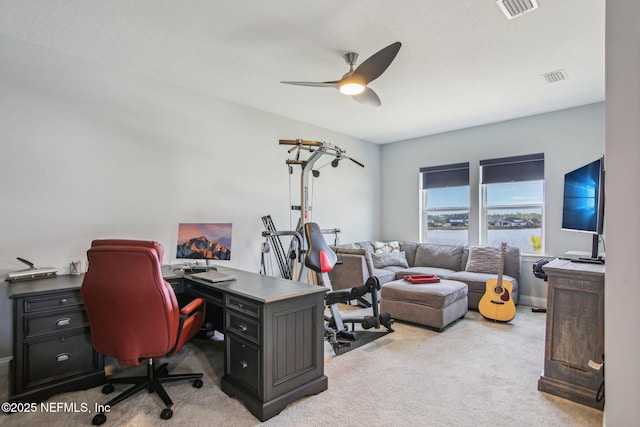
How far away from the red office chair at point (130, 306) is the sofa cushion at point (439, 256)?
423 cm

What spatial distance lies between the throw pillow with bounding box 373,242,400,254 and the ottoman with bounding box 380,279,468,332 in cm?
149

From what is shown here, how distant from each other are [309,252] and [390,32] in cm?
195

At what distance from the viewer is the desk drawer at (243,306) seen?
2.08m

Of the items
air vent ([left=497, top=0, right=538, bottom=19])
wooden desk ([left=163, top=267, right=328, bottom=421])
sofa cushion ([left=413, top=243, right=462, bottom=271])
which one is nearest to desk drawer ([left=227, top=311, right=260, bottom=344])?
wooden desk ([left=163, top=267, right=328, bottom=421])

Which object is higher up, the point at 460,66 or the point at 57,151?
the point at 460,66

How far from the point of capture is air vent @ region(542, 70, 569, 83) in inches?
129

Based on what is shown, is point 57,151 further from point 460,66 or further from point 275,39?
point 460,66

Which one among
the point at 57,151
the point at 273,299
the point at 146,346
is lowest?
the point at 146,346

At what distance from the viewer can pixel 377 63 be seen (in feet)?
7.90

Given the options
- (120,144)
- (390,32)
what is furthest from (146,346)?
(390,32)

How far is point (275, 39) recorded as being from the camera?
105 inches

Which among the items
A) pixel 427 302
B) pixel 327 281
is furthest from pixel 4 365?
pixel 427 302

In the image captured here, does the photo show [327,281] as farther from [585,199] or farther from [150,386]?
[585,199]

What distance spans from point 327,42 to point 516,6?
4.48 ft
